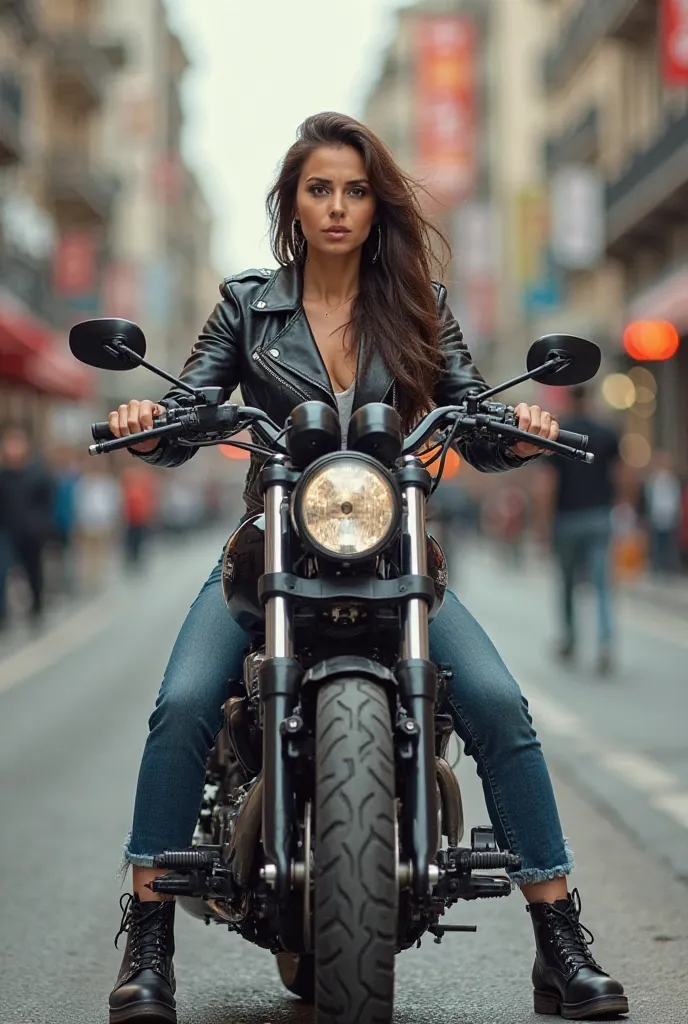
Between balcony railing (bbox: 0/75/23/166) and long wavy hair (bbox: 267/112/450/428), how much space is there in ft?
113

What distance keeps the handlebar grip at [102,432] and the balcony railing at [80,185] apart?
156 ft

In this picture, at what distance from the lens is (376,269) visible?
4.43m

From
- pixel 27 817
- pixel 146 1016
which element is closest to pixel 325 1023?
pixel 146 1016

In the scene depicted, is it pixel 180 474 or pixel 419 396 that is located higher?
pixel 180 474

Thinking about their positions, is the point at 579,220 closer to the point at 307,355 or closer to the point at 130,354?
the point at 307,355

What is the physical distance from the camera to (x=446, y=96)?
204 feet

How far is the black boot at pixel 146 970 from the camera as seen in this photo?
398cm

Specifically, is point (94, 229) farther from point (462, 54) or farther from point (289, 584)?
point (289, 584)

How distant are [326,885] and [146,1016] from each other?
741mm

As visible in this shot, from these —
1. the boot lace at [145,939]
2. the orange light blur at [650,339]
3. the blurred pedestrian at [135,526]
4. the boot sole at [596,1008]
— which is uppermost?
the orange light blur at [650,339]

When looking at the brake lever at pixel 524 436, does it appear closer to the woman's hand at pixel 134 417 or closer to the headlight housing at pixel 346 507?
the headlight housing at pixel 346 507

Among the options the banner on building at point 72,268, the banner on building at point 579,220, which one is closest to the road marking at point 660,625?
the banner on building at point 579,220

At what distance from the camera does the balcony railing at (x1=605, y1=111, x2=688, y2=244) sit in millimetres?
33344

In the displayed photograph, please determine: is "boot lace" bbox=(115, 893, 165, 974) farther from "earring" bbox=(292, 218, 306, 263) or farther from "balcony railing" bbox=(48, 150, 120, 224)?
"balcony railing" bbox=(48, 150, 120, 224)
